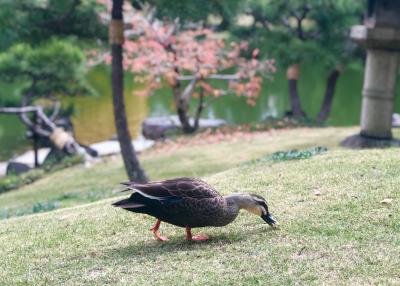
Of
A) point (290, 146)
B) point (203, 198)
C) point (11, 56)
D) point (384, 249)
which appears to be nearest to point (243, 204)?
point (203, 198)

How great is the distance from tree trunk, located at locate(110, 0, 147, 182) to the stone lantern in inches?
183

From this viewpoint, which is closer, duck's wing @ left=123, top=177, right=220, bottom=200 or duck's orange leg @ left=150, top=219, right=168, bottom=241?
duck's wing @ left=123, top=177, right=220, bottom=200

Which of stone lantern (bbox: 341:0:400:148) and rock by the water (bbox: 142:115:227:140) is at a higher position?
stone lantern (bbox: 341:0:400:148)

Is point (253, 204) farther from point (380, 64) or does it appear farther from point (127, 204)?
point (380, 64)

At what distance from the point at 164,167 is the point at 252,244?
8.55m

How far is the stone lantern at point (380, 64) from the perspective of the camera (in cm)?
1150

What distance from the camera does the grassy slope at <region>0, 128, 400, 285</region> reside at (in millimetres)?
4828

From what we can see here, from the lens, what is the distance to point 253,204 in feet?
18.8

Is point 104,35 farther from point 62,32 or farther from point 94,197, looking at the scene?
point 94,197

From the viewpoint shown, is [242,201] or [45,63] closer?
[242,201]

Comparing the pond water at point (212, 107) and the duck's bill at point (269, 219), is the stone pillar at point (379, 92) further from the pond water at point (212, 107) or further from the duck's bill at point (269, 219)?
the pond water at point (212, 107)

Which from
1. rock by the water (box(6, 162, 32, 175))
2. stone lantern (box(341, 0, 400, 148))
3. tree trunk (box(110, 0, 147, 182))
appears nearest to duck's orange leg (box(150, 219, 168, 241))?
tree trunk (box(110, 0, 147, 182))

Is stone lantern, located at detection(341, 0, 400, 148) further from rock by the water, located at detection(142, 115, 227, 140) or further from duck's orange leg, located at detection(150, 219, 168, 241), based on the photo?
rock by the water, located at detection(142, 115, 227, 140)

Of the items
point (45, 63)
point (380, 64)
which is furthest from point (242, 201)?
point (45, 63)
